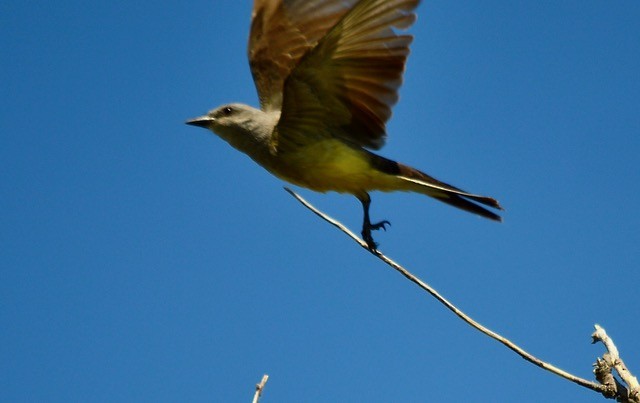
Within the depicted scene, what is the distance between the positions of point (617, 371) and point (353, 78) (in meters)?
2.49

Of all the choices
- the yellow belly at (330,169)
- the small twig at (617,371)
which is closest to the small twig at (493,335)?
the small twig at (617,371)

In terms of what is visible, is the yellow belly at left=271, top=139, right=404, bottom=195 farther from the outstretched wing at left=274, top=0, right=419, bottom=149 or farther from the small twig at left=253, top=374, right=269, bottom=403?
the small twig at left=253, top=374, right=269, bottom=403

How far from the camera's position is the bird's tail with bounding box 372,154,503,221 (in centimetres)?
468

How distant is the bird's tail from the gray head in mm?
681

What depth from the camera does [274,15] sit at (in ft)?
18.7

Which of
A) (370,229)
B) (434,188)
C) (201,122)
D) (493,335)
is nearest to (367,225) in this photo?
(370,229)

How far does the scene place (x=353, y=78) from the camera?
4637 mm

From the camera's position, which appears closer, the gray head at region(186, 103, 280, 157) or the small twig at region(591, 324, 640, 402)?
the small twig at region(591, 324, 640, 402)

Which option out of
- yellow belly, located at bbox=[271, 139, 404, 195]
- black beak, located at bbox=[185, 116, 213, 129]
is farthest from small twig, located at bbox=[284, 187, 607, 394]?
black beak, located at bbox=[185, 116, 213, 129]

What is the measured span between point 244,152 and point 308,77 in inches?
29.2

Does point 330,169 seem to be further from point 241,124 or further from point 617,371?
point 617,371

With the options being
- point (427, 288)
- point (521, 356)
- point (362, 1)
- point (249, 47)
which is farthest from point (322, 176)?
point (521, 356)

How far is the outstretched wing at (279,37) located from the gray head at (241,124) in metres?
0.34

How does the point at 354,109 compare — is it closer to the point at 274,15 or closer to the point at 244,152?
the point at 244,152
